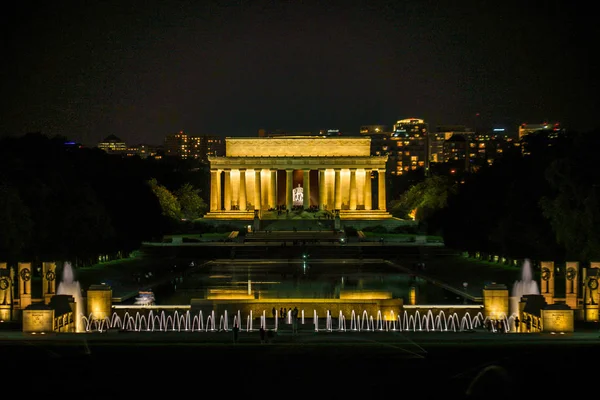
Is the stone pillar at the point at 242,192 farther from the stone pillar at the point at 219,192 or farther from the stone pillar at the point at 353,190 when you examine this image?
the stone pillar at the point at 353,190

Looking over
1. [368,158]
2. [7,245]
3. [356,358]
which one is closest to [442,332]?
[356,358]

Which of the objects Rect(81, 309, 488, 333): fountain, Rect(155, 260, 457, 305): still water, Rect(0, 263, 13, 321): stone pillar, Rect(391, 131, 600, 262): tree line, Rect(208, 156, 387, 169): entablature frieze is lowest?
Rect(81, 309, 488, 333): fountain

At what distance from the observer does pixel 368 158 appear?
127 m

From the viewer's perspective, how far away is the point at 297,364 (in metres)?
33.7

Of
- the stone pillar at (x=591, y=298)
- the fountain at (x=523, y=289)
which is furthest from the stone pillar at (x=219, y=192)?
the stone pillar at (x=591, y=298)

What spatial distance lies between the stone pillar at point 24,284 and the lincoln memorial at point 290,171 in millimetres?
80089

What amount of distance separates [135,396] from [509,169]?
176ft

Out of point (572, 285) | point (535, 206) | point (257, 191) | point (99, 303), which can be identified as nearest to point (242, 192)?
point (257, 191)

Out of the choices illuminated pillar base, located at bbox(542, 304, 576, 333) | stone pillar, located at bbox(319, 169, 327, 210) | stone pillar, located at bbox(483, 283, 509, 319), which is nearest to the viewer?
illuminated pillar base, located at bbox(542, 304, 576, 333)

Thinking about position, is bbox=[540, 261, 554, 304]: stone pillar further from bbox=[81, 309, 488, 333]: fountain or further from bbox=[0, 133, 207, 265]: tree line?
bbox=[0, 133, 207, 265]: tree line

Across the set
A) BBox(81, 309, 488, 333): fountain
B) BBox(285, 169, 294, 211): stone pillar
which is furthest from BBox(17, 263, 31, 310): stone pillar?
BBox(285, 169, 294, 211): stone pillar

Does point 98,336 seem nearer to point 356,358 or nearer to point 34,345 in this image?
point 34,345

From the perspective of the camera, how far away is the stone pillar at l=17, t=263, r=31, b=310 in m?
44.6

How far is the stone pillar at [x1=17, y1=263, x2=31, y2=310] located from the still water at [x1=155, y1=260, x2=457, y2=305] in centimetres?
838
